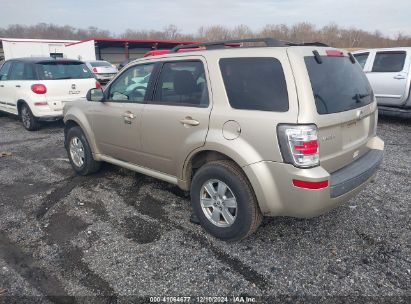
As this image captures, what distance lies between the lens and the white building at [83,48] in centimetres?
3162

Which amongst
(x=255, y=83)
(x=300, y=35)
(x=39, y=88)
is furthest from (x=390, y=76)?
(x=300, y=35)

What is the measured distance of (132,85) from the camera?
4.04 metres

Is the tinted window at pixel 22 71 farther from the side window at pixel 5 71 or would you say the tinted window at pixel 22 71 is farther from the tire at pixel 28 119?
the tire at pixel 28 119

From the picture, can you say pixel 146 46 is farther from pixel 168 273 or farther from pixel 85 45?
pixel 168 273

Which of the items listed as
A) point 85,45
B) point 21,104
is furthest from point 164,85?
point 85,45

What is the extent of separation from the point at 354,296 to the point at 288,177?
3.33 ft

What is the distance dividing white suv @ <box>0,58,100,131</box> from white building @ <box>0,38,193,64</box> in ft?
80.6

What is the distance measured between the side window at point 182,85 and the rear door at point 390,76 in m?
6.63

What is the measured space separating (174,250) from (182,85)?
168 centimetres

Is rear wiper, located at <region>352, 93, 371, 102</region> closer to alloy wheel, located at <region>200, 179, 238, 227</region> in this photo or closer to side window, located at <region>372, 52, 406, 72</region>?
alloy wheel, located at <region>200, 179, 238, 227</region>

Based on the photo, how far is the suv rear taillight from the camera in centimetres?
255

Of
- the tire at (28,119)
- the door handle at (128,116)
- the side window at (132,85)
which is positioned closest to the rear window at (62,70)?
the tire at (28,119)

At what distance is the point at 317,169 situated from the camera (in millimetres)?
2621

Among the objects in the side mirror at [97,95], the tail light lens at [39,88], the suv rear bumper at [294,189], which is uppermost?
the side mirror at [97,95]
